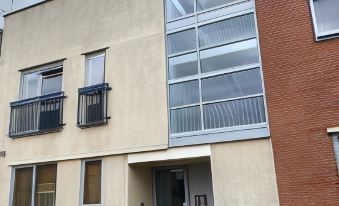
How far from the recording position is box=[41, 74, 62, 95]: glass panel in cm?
1081

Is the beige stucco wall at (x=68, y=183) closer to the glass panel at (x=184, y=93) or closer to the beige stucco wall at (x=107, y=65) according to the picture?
the beige stucco wall at (x=107, y=65)

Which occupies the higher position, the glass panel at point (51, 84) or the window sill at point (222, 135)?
the glass panel at point (51, 84)

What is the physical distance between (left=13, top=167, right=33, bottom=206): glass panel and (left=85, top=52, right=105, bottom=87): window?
301 centimetres

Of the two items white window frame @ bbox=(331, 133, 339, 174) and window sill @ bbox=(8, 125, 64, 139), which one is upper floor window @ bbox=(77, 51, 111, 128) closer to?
window sill @ bbox=(8, 125, 64, 139)

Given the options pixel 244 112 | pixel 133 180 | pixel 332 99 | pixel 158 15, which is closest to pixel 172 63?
pixel 158 15

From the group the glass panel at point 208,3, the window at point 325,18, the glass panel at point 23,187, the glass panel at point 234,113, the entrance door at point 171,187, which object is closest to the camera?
the window at point 325,18

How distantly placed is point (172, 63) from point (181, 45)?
19.2 inches

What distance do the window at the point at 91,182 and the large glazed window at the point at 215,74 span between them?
2.25m

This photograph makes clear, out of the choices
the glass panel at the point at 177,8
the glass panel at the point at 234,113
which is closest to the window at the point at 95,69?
the glass panel at the point at 177,8

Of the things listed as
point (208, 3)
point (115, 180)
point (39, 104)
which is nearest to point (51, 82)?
point (39, 104)

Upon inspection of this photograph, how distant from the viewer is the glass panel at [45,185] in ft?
32.4

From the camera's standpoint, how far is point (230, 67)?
8.27m

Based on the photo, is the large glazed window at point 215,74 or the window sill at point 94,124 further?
the window sill at point 94,124

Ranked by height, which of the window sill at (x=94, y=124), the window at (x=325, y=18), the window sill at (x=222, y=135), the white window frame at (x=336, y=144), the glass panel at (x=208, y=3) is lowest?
the white window frame at (x=336, y=144)
